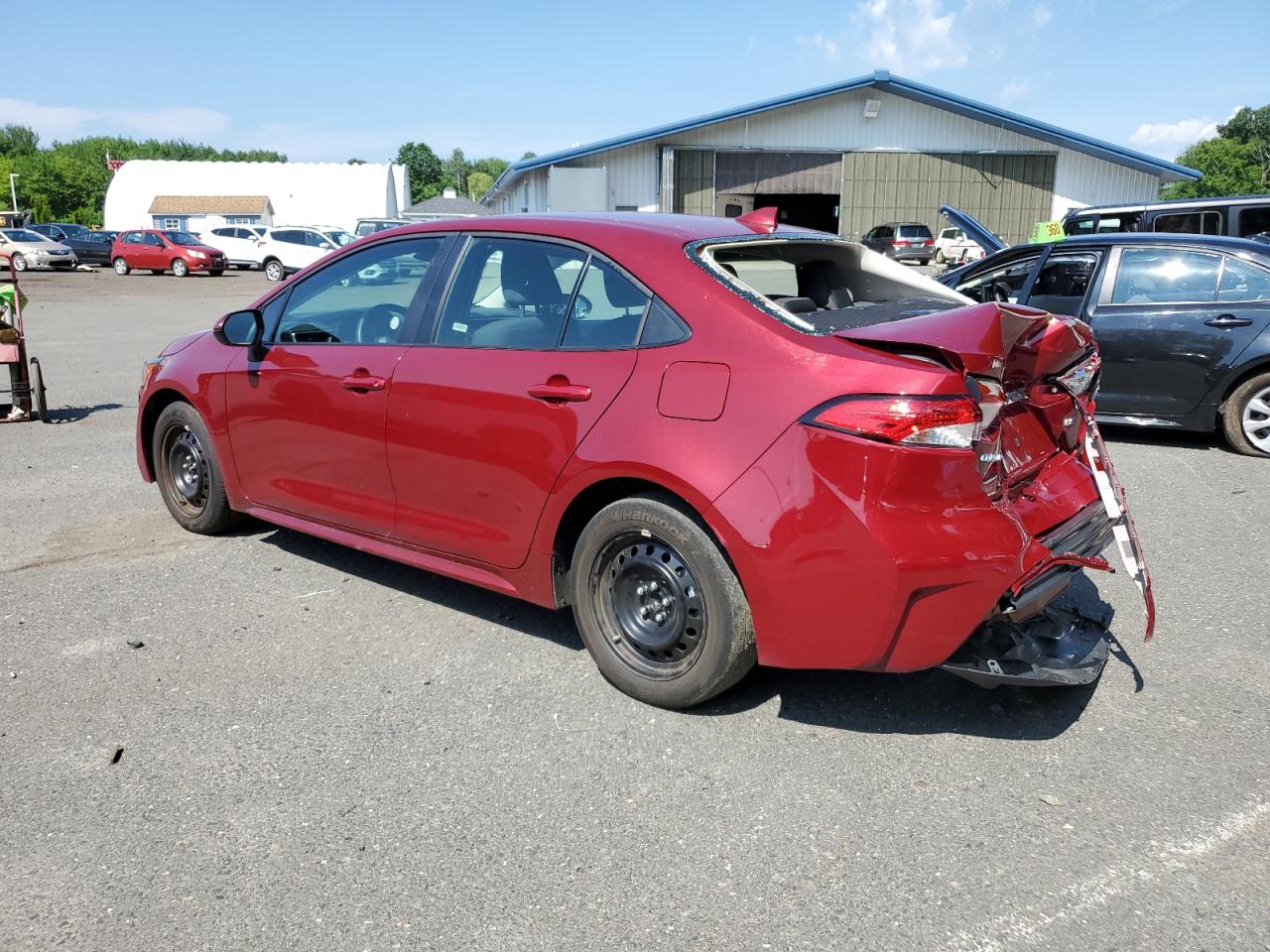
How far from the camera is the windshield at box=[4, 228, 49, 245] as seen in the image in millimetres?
39281

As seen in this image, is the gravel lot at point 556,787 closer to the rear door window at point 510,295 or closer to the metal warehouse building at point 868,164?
the rear door window at point 510,295

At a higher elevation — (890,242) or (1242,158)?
(1242,158)

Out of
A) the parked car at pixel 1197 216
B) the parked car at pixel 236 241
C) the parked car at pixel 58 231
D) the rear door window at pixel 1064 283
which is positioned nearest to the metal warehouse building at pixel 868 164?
the parked car at pixel 236 241

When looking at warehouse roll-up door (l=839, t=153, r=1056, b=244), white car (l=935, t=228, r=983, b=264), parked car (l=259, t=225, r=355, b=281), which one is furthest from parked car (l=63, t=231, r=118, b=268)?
white car (l=935, t=228, r=983, b=264)

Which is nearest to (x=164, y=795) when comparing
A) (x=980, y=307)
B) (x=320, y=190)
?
(x=980, y=307)

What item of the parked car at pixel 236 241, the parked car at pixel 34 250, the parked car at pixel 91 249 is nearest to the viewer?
the parked car at pixel 34 250

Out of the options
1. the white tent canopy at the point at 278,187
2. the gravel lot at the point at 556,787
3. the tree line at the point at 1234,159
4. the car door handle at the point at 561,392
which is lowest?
the gravel lot at the point at 556,787

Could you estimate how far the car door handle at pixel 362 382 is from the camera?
425 centimetres

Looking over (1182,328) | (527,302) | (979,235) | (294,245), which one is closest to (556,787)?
(527,302)

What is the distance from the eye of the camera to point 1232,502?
21.0ft

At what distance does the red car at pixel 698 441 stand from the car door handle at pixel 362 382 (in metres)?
0.01

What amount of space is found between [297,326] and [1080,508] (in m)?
3.51

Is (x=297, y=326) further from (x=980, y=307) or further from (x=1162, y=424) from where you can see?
(x=1162, y=424)

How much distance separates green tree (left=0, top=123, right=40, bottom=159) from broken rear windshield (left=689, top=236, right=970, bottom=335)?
145110 mm
